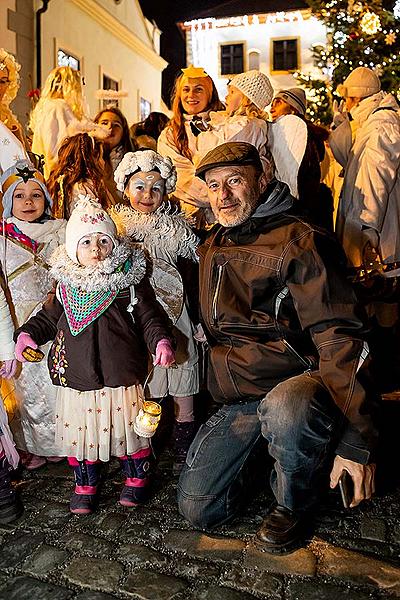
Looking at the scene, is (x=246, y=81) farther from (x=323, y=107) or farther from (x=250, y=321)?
(x=323, y=107)

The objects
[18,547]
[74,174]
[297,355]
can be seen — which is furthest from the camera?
[74,174]

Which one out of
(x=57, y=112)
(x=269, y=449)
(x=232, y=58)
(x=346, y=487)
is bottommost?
(x=346, y=487)

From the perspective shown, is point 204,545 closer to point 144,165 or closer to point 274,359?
point 274,359

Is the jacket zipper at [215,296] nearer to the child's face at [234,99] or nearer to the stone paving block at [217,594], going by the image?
the stone paving block at [217,594]

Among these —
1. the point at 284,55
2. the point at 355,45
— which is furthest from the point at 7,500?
the point at 284,55

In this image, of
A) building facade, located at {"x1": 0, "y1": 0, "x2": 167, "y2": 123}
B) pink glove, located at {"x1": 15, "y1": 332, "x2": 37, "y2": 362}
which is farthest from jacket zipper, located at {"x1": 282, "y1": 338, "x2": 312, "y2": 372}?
building facade, located at {"x1": 0, "y1": 0, "x2": 167, "y2": 123}

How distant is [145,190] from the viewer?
4.02m

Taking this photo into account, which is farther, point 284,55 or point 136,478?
point 284,55

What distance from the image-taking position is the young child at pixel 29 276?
392 centimetres

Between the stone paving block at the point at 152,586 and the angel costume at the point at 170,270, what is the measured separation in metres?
1.41

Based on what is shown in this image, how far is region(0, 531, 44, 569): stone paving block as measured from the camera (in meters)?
2.93

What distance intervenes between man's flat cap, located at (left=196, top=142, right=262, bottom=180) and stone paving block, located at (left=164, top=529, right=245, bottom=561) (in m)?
1.78

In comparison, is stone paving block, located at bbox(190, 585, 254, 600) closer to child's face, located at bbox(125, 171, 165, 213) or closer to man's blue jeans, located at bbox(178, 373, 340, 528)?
man's blue jeans, located at bbox(178, 373, 340, 528)

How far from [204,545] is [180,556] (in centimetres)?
15
